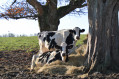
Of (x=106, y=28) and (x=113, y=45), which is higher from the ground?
(x=106, y=28)

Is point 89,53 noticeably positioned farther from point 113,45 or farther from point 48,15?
point 48,15

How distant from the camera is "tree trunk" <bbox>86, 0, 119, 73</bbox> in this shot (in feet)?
19.4

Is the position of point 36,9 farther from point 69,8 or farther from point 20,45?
point 20,45

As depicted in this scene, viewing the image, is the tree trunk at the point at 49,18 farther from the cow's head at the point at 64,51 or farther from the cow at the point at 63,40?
the cow's head at the point at 64,51

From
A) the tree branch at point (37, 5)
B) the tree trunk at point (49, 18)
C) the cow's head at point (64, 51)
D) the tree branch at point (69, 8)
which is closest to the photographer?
the cow's head at point (64, 51)

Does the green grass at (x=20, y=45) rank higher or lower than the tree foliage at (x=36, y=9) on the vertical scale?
lower

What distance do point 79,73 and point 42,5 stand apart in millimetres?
6567

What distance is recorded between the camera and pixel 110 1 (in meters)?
5.88

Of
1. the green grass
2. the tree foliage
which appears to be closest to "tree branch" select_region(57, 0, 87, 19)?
the tree foliage

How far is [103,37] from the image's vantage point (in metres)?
5.93

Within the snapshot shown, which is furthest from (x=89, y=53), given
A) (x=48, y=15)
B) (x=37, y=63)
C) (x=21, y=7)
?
(x=21, y=7)

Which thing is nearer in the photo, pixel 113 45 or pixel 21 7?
pixel 113 45

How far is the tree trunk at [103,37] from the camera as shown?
5.90m

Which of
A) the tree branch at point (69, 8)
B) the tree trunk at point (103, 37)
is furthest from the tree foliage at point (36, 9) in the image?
the tree trunk at point (103, 37)
